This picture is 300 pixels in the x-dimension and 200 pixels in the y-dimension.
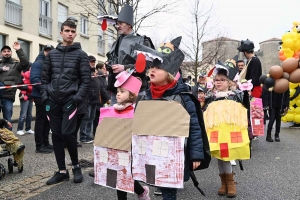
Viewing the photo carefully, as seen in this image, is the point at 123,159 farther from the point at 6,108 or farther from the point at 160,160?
the point at 6,108

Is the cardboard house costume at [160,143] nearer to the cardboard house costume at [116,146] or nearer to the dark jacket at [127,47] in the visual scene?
the cardboard house costume at [116,146]

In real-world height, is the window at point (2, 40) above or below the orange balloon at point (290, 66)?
above

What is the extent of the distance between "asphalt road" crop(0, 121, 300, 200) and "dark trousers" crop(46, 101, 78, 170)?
428mm

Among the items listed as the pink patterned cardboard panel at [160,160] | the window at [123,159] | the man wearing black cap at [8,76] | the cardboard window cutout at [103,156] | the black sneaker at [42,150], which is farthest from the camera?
the man wearing black cap at [8,76]

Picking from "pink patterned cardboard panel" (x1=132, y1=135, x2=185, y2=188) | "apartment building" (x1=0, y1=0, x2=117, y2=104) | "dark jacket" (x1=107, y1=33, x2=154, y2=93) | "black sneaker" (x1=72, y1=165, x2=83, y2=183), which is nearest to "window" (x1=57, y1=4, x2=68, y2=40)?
"apartment building" (x1=0, y1=0, x2=117, y2=104)

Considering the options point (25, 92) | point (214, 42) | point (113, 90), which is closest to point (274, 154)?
point (113, 90)

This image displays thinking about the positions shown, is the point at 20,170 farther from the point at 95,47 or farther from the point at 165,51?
the point at 95,47

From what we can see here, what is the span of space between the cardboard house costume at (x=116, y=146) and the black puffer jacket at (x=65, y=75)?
4.15 feet

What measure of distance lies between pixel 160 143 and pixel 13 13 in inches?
696

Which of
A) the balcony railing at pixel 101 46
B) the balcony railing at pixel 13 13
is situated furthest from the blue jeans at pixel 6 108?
the balcony railing at pixel 101 46

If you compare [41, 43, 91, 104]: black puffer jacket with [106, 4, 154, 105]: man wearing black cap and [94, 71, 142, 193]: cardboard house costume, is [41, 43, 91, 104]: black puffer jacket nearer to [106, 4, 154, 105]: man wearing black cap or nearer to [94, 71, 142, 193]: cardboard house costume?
[106, 4, 154, 105]: man wearing black cap

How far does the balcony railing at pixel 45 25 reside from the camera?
2057cm

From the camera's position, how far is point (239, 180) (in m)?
4.89

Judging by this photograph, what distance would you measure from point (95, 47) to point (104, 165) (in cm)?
2445
